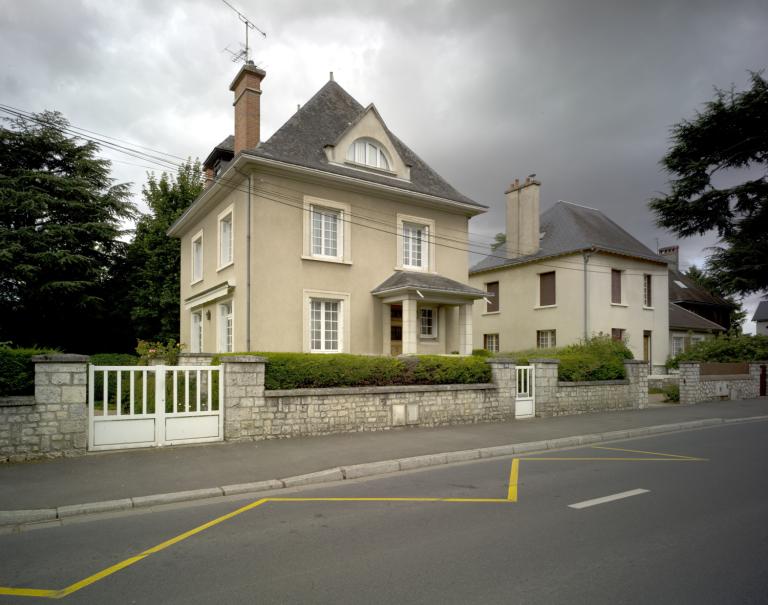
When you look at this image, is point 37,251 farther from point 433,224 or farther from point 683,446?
point 683,446

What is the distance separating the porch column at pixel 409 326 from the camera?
16594 millimetres

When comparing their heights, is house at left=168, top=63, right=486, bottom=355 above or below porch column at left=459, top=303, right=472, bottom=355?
above

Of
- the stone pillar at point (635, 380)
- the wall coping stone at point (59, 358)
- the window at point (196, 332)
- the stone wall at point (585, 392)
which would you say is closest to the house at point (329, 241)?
the window at point (196, 332)

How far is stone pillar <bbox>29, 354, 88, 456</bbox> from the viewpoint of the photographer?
339 inches

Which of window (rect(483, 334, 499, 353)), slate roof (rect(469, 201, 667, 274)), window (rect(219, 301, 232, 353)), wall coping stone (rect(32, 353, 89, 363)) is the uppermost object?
slate roof (rect(469, 201, 667, 274))

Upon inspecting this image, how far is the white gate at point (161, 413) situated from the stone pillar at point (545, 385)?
867 centimetres

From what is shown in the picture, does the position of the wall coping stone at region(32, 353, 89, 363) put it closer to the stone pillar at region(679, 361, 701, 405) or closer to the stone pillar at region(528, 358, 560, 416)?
the stone pillar at region(528, 358, 560, 416)

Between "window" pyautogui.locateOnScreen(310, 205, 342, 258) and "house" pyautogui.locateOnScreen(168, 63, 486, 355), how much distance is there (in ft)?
0.11

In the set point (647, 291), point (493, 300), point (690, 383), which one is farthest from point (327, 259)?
point (647, 291)

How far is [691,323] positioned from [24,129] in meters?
38.0

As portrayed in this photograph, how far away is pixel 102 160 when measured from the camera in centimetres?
2861

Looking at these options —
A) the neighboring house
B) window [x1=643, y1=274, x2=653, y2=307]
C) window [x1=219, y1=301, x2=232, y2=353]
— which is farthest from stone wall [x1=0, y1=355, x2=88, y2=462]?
the neighboring house

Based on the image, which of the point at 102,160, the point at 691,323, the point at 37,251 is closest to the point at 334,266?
the point at 37,251

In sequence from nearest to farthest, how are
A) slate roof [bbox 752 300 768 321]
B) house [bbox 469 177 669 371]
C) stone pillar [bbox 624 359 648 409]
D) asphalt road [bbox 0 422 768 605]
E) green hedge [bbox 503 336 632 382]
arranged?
asphalt road [bbox 0 422 768 605] → green hedge [bbox 503 336 632 382] → stone pillar [bbox 624 359 648 409] → house [bbox 469 177 669 371] → slate roof [bbox 752 300 768 321]
